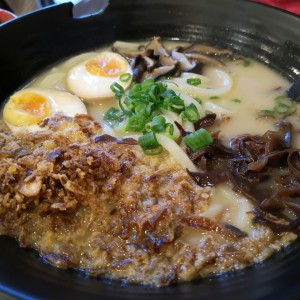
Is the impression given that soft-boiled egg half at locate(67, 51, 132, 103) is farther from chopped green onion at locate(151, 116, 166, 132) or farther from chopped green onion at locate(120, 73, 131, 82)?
chopped green onion at locate(151, 116, 166, 132)

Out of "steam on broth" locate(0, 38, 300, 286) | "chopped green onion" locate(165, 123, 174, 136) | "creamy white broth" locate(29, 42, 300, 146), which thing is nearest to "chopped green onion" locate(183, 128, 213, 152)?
"steam on broth" locate(0, 38, 300, 286)

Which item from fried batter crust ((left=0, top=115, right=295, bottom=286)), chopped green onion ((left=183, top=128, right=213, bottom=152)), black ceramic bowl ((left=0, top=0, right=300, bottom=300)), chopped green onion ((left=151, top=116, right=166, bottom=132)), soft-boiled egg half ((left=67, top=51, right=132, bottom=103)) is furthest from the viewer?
black ceramic bowl ((left=0, top=0, right=300, bottom=300))

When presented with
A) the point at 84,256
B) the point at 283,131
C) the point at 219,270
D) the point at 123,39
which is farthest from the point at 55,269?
the point at 123,39

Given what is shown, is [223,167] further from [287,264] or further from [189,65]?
[189,65]

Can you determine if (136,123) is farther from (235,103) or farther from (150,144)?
(235,103)

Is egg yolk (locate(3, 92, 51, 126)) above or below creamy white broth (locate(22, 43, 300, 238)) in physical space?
below

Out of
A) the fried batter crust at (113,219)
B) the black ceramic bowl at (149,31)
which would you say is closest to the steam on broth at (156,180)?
the fried batter crust at (113,219)
